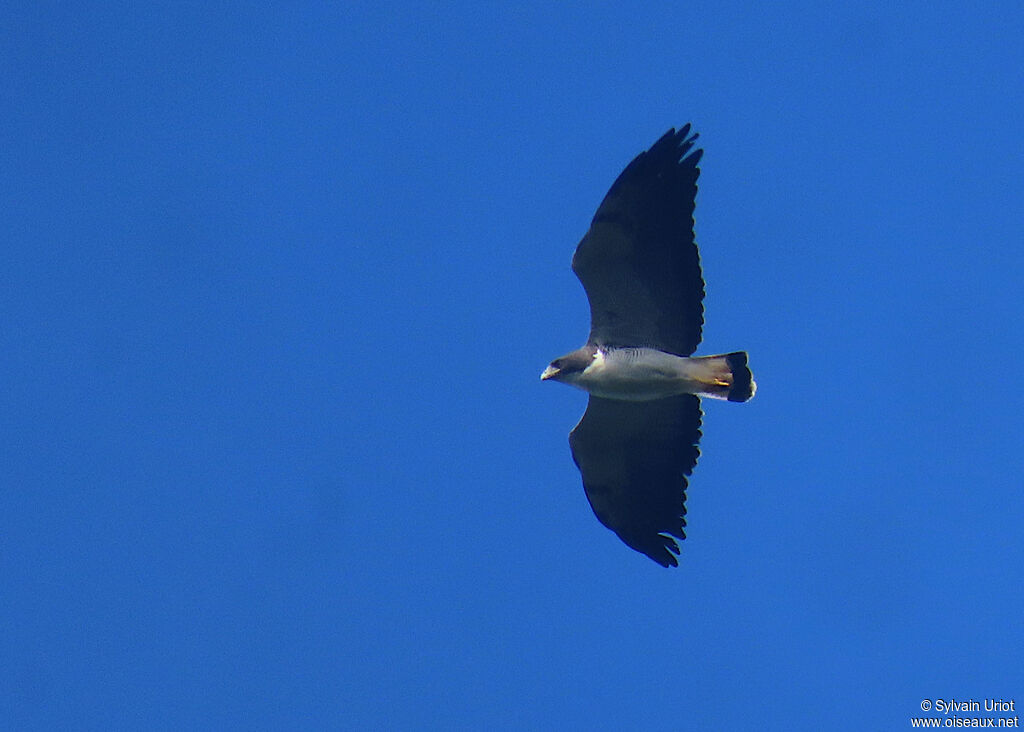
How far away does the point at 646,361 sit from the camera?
1315 centimetres

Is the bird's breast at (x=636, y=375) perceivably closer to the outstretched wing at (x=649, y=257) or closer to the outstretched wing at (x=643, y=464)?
the outstretched wing at (x=649, y=257)

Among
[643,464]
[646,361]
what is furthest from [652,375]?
[643,464]

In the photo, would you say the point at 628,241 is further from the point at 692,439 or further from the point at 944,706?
the point at 944,706

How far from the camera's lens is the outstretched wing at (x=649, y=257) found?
12.5 m

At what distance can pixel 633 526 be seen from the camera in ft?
45.2

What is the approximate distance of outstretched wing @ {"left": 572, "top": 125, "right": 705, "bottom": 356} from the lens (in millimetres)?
12523

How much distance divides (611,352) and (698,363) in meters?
0.92

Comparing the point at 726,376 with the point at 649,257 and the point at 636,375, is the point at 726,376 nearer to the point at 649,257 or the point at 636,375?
the point at 636,375

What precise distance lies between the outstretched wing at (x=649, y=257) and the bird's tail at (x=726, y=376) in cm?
25

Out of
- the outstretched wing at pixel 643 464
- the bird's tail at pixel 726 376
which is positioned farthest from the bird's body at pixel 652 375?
the outstretched wing at pixel 643 464

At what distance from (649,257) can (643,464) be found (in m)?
2.37

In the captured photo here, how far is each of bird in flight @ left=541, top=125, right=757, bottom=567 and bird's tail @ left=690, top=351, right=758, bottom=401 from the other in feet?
0.03

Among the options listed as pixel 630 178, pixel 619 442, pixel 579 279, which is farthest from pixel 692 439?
pixel 630 178

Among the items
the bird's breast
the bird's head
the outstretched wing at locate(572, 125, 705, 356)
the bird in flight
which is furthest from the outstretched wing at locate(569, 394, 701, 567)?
the outstretched wing at locate(572, 125, 705, 356)
